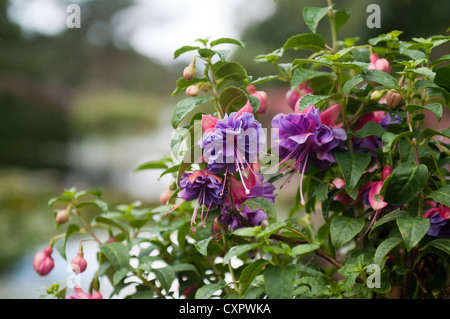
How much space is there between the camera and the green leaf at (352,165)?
1.58ft

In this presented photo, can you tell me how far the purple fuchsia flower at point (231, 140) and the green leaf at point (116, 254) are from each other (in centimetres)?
19

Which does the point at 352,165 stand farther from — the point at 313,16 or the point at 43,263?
the point at 43,263

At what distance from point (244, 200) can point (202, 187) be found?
6 centimetres

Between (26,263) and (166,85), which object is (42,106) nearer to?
(166,85)

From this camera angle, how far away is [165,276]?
0.57 meters

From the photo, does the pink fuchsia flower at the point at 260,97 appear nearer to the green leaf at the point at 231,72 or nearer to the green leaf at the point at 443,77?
the green leaf at the point at 231,72

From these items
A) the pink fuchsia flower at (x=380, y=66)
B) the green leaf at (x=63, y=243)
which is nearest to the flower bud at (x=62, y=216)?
the green leaf at (x=63, y=243)

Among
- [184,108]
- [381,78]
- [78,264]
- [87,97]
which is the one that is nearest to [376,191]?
[381,78]

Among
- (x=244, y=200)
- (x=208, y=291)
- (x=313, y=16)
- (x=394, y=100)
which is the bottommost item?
(x=208, y=291)

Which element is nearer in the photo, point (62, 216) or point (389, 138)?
point (389, 138)

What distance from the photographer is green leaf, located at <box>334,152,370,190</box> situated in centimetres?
48

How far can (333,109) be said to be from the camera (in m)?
0.51

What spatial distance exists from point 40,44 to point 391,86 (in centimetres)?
612

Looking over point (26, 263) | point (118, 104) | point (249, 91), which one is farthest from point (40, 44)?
point (249, 91)
